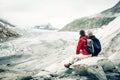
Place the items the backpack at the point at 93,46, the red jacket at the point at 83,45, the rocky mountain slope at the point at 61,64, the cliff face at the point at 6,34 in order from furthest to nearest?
the cliff face at the point at 6,34 < the red jacket at the point at 83,45 < the backpack at the point at 93,46 < the rocky mountain slope at the point at 61,64

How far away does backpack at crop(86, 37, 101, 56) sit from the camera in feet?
58.4

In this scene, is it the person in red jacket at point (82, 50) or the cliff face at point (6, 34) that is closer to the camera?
the person in red jacket at point (82, 50)

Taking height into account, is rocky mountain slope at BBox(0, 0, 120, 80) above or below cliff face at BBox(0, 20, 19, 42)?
below

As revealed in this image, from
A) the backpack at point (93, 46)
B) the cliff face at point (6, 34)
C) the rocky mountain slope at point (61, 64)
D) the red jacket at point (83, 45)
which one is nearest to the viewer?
the rocky mountain slope at point (61, 64)

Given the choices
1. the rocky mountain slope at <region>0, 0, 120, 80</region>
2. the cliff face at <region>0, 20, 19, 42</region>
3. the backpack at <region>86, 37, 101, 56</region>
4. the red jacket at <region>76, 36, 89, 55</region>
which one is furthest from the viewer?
the cliff face at <region>0, 20, 19, 42</region>

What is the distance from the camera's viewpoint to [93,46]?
1781 centimetres

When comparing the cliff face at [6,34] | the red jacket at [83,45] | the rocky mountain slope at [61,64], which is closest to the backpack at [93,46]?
the red jacket at [83,45]

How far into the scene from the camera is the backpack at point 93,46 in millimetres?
17812

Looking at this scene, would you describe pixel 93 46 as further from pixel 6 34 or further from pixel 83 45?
pixel 6 34

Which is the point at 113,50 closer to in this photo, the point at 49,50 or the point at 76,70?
the point at 76,70

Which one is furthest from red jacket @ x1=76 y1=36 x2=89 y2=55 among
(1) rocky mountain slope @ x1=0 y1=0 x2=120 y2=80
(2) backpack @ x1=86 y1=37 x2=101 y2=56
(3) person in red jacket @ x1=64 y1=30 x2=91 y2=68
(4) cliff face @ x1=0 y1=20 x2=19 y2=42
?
(4) cliff face @ x1=0 y1=20 x2=19 y2=42

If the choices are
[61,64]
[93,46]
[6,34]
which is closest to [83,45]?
[93,46]

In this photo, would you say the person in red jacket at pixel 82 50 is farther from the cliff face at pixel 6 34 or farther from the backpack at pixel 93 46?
the cliff face at pixel 6 34

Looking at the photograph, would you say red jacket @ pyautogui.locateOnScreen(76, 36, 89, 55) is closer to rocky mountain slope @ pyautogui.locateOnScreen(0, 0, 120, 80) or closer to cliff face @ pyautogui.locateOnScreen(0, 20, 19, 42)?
rocky mountain slope @ pyautogui.locateOnScreen(0, 0, 120, 80)
